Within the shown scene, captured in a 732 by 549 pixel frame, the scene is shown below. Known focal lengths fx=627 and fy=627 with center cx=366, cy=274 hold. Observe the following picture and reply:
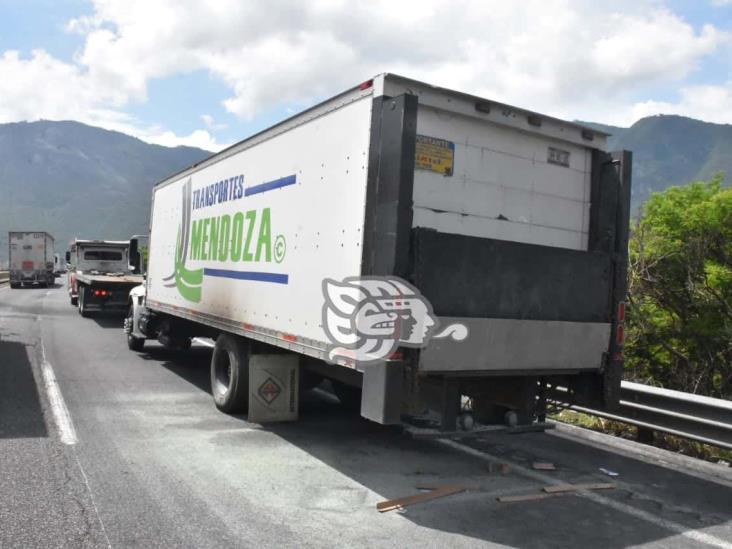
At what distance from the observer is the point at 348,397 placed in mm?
8328

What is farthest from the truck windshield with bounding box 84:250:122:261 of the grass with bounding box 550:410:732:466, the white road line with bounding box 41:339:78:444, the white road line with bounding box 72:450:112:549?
the grass with bounding box 550:410:732:466

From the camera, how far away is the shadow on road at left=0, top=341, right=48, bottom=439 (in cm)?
643

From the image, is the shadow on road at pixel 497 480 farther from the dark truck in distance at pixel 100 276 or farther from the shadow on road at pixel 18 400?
the dark truck in distance at pixel 100 276

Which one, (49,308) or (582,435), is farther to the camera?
(49,308)

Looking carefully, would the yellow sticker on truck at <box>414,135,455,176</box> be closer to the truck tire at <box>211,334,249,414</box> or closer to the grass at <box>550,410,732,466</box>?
the truck tire at <box>211,334,249,414</box>

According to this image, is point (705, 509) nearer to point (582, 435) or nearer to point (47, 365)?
point (582, 435)

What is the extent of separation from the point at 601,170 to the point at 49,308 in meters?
21.5

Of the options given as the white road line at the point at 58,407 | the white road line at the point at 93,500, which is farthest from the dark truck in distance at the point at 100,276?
the white road line at the point at 93,500

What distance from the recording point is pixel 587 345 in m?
5.93

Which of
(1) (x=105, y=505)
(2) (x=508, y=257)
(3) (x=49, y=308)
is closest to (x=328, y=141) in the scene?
(2) (x=508, y=257)

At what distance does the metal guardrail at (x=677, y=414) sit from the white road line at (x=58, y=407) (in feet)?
17.0

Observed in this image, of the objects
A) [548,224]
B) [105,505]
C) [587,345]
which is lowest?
[105,505]

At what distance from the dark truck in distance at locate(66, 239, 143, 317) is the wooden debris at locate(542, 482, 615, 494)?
52.1 feet

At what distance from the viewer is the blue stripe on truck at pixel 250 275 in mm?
6430
